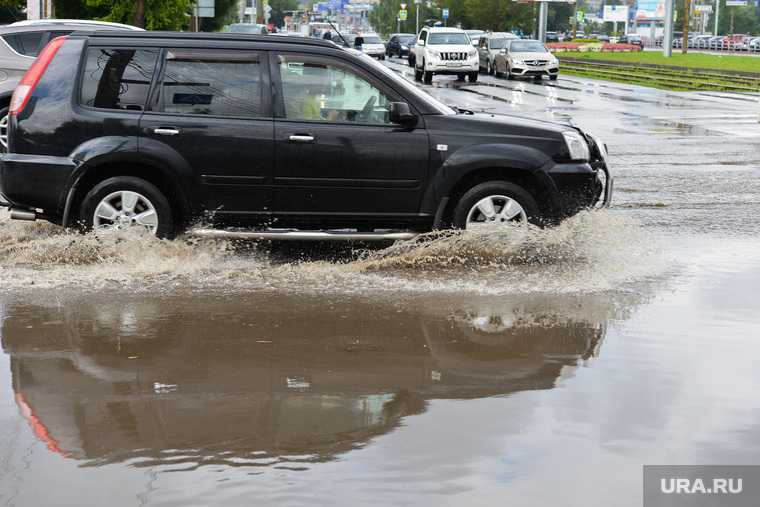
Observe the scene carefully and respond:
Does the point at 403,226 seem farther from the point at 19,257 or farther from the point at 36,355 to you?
the point at 36,355

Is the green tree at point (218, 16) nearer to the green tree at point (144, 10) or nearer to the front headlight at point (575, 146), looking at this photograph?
the green tree at point (144, 10)

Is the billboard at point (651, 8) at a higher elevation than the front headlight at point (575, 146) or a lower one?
higher

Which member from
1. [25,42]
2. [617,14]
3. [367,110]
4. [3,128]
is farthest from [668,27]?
[617,14]


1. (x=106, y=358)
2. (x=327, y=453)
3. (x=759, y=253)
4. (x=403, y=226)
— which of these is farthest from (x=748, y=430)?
(x=759, y=253)

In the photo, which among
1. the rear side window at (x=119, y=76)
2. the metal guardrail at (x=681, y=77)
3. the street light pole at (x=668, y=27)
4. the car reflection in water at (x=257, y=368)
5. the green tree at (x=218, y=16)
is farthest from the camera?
the street light pole at (x=668, y=27)

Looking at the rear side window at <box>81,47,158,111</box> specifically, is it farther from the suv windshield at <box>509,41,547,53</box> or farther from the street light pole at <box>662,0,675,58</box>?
the street light pole at <box>662,0,675,58</box>

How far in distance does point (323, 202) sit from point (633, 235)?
2.67 m

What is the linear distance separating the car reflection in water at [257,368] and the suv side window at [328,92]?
1.85 metres

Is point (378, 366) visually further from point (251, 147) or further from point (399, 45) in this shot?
point (399, 45)

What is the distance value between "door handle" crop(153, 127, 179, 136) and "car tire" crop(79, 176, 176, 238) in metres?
0.37

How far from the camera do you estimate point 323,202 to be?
30.8 feet

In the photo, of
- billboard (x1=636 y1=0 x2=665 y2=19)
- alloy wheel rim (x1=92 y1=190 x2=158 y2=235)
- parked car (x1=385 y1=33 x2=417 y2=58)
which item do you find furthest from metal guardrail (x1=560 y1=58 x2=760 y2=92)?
billboard (x1=636 y1=0 x2=665 y2=19)

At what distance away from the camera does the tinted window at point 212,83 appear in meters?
9.44

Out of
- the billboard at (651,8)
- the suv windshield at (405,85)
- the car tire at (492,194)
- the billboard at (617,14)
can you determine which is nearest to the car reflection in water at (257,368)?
the car tire at (492,194)
